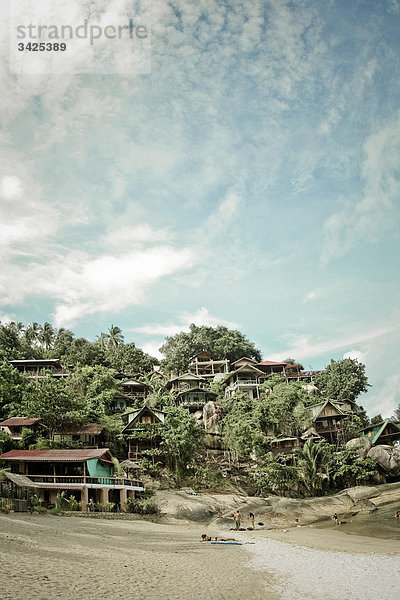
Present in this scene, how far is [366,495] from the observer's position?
3538cm

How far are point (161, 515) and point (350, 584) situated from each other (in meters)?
18.0

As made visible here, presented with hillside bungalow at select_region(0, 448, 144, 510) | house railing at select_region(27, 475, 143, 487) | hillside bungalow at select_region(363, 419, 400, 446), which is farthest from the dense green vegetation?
house railing at select_region(27, 475, 143, 487)

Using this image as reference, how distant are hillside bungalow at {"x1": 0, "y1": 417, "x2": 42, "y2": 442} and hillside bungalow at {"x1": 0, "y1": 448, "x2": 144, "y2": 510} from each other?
398cm

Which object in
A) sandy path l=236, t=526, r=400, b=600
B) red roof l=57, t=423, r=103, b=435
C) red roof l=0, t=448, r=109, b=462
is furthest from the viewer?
red roof l=57, t=423, r=103, b=435

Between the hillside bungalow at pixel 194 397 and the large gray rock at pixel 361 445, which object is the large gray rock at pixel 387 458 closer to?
the large gray rock at pixel 361 445

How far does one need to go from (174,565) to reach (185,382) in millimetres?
45919

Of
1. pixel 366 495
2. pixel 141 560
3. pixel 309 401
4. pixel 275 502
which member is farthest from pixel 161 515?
pixel 309 401

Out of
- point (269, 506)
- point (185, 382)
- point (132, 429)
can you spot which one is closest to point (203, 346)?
point (185, 382)

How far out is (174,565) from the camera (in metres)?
14.6

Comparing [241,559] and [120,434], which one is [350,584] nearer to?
[241,559]

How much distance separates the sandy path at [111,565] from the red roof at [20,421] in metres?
17.2

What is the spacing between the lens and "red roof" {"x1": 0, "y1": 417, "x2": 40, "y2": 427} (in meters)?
36.9

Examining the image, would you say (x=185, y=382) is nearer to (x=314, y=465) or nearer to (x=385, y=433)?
(x=314, y=465)

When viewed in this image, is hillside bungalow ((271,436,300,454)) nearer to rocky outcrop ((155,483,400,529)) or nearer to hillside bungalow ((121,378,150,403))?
rocky outcrop ((155,483,400,529))
